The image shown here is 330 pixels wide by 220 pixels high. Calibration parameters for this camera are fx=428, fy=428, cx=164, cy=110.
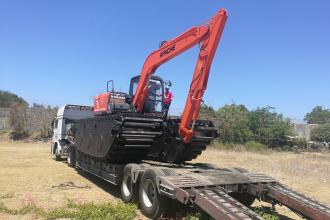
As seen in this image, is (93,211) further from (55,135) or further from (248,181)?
(55,135)

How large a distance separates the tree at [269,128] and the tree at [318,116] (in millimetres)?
54904

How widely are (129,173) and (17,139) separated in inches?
1127

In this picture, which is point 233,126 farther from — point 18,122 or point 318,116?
point 318,116

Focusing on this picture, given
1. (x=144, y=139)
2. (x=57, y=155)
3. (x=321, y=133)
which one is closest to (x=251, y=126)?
(x=321, y=133)

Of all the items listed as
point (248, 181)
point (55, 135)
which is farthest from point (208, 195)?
point (55, 135)

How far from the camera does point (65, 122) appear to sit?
67.5 feet

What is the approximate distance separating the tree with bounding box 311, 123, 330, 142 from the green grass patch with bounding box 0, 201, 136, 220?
41.5 metres

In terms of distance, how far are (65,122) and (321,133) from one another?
35.5 metres

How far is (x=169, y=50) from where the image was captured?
39.4 feet

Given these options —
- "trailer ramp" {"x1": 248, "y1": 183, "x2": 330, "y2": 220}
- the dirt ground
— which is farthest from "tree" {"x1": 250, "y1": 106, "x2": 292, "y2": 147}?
"trailer ramp" {"x1": 248, "y1": 183, "x2": 330, "y2": 220}

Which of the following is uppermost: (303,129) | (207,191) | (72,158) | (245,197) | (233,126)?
(303,129)

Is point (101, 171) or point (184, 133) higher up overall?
point (184, 133)

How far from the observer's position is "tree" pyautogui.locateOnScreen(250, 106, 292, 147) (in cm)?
3862

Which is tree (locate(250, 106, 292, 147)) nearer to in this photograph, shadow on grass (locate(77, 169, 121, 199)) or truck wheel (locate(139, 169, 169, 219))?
shadow on grass (locate(77, 169, 121, 199))
